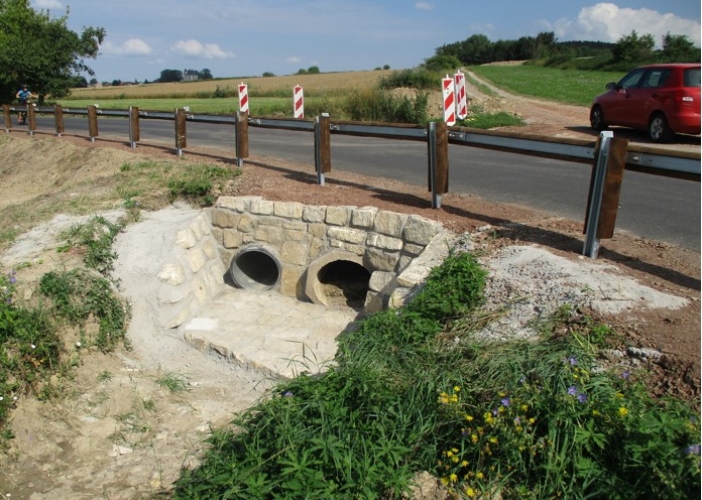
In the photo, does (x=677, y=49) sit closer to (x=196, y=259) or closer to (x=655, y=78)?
(x=655, y=78)

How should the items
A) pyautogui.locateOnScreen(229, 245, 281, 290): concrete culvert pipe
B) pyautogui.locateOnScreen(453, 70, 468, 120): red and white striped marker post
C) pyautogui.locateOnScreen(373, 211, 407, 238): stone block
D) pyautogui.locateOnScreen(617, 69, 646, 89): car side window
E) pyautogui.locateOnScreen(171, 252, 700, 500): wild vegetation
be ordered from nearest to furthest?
pyautogui.locateOnScreen(171, 252, 700, 500): wild vegetation
pyautogui.locateOnScreen(373, 211, 407, 238): stone block
pyautogui.locateOnScreen(229, 245, 281, 290): concrete culvert pipe
pyautogui.locateOnScreen(617, 69, 646, 89): car side window
pyautogui.locateOnScreen(453, 70, 468, 120): red and white striped marker post

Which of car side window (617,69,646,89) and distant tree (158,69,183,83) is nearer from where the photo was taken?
car side window (617,69,646,89)

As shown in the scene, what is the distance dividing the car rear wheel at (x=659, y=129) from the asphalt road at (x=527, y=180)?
375cm

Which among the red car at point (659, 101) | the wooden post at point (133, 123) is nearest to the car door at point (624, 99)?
the red car at point (659, 101)

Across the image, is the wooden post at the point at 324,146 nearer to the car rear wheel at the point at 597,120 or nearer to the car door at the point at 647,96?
the car door at the point at 647,96

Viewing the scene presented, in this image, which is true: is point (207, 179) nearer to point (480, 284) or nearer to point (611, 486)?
point (480, 284)

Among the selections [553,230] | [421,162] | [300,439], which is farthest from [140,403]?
[421,162]

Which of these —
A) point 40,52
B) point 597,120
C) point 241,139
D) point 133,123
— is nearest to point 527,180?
point 241,139

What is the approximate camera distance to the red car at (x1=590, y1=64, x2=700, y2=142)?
1319cm

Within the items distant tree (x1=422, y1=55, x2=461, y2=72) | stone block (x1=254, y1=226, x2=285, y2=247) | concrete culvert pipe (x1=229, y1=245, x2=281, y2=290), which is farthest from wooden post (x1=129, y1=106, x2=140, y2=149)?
distant tree (x1=422, y1=55, x2=461, y2=72)

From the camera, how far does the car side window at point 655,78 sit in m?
13.9

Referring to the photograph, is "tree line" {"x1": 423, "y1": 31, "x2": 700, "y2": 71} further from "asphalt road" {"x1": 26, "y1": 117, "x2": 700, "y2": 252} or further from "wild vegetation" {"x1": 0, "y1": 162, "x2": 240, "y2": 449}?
"wild vegetation" {"x1": 0, "y1": 162, "x2": 240, "y2": 449}

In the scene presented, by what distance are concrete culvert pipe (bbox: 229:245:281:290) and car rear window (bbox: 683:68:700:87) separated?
31.5ft

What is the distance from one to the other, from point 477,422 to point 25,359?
167 inches
